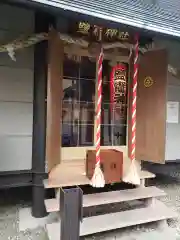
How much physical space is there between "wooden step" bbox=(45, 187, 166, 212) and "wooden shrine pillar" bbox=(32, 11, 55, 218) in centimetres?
36

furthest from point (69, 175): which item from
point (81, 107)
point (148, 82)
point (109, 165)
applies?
point (148, 82)

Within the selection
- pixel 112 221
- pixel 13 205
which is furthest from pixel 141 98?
pixel 13 205

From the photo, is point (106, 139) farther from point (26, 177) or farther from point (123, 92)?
point (26, 177)

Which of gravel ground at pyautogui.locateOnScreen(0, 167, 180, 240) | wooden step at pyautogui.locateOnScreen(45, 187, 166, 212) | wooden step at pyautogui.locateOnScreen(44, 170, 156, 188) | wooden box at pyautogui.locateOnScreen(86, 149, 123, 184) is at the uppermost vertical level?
wooden box at pyautogui.locateOnScreen(86, 149, 123, 184)

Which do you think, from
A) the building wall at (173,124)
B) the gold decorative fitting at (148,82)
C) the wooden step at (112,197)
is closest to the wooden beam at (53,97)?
the wooden step at (112,197)

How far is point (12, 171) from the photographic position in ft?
11.1

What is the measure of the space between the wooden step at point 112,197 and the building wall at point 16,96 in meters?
0.95

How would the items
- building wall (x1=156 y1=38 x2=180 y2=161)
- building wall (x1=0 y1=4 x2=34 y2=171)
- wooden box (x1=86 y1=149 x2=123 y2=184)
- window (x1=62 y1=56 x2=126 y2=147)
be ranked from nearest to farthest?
1. wooden box (x1=86 y1=149 x2=123 y2=184)
2. building wall (x1=0 y1=4 x2=34 y2=171)
3. window (x1=62 y1=56 x2=126 y2=147)
4. building wall (x1=156 y1=38 x2=180 y2=161)

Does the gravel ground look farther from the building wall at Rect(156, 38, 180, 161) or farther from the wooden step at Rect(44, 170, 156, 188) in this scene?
the building wall at Rect(156, 38, 180, 161)

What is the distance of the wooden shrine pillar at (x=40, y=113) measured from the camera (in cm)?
321

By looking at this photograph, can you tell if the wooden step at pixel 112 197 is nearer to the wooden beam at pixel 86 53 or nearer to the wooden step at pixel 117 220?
the wooden step at pixel 117 220

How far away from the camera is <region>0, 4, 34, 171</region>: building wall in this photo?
337 centimetres

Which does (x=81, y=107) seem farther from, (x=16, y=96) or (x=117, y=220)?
(x=117, y=220)

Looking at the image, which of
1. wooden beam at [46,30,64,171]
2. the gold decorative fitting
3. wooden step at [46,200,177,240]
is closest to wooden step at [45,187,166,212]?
wooden step at [46,200,177,240]
